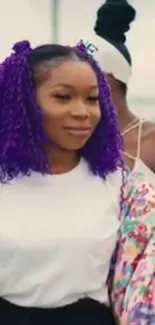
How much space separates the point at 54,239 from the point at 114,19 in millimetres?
1037

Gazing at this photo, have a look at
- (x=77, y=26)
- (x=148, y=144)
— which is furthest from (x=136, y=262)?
(x=77, y=26)

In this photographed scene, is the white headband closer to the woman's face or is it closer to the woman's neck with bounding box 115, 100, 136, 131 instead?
the woman's neck with bounding box 115, 100, 136, 131

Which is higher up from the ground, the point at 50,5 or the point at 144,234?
the point at 144,234

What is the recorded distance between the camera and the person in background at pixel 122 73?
2.08 m

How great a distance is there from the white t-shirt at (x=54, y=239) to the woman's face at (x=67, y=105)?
0.23 ft

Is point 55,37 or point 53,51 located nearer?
point 53,51

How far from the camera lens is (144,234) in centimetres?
133

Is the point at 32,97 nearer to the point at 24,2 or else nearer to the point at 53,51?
the point at 53,51

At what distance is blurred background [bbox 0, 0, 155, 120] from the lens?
3.28 metres

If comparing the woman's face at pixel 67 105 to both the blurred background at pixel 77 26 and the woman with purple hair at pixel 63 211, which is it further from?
the blurred background at pixel 77 26

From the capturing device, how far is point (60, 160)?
136 cm

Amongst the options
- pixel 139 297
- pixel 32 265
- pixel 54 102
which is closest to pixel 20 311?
pixel 32 265

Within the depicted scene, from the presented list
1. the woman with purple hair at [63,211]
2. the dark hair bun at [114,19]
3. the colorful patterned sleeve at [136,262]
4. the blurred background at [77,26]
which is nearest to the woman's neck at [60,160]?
the woman with purple hair at [63,211]

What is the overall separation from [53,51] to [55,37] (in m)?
2.01
